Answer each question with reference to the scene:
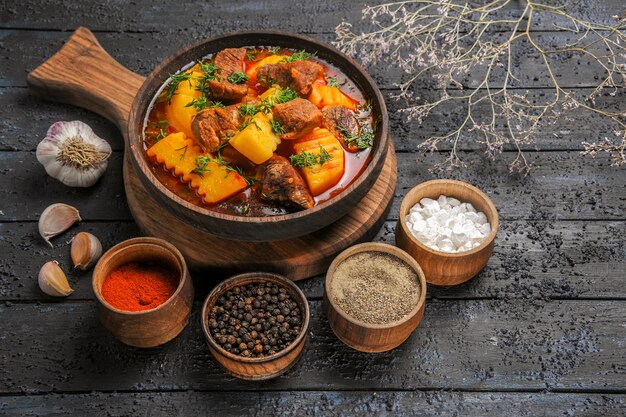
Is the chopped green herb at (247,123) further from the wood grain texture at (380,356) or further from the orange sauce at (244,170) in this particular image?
the wood grain texture at (380,356)

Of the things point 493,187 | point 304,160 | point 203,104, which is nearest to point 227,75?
point 203,104

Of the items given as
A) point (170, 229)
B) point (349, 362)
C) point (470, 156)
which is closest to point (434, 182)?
point (470, 156)

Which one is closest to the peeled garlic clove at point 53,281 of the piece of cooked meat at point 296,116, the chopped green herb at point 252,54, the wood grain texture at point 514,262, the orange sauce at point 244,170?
the wood grain texture at point 514,262

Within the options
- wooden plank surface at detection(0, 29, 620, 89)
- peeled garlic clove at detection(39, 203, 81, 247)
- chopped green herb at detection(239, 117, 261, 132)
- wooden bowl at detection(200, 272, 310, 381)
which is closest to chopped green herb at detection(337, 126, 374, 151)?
chopped green herb at detection(239, 117, 261, 132)

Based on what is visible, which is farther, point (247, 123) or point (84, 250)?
point (84, 250)

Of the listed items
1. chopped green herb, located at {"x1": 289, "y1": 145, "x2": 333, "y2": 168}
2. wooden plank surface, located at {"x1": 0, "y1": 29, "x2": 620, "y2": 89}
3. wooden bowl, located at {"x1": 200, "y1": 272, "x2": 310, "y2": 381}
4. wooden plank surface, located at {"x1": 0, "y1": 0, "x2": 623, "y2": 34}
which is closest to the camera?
wooden bowl, located at {"x1": 200, "y1": 272, "x2": 310, "y2": 381}

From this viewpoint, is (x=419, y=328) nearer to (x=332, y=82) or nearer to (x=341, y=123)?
(x=341, y=123)

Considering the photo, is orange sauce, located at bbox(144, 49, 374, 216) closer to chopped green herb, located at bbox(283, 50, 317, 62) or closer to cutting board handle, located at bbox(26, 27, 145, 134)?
chopped green herb, located at bbox(283, 50, 317, 62)
